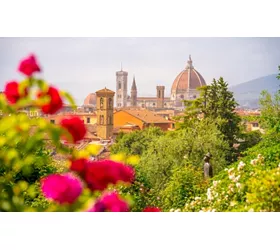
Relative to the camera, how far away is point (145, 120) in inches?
260

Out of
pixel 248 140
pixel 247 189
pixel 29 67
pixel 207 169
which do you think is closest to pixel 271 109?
pixel 248 140

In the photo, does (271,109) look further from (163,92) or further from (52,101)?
(52,101)

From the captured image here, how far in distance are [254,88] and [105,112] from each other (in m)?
1.83

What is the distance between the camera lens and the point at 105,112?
5914 millimetres

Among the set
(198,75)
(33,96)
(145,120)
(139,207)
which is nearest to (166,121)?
(145,120)

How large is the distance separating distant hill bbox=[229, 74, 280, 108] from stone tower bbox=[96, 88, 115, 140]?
4.98ft

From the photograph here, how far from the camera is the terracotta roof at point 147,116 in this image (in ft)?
21.1

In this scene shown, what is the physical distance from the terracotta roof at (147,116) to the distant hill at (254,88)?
3.56 ft

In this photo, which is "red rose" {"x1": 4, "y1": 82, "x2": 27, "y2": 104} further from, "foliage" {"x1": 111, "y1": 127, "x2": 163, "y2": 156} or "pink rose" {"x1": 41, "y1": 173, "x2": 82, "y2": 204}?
"foliage" {"x1": 111, "y1": 127, "x2": 163, "y2": 156}

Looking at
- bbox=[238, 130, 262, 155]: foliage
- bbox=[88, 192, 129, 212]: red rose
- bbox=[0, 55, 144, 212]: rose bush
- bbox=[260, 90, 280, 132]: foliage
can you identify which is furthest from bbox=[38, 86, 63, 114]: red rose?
bbox=[238, 130, 262, 155]: foliage

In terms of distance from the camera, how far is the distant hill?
593 centimetres

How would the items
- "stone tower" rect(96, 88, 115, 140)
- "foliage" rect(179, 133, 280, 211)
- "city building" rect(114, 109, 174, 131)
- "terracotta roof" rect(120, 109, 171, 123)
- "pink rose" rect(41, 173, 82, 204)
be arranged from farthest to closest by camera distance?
1. "terracotta roof" rect(120, 109, 171, 123)
2. "city building" rect(114, 109, 174, 131)
3. "stone tower" rect(96, 88, 115, 140)
4. "foliage" rect(179, 133, 280, 211)
5. "pink rose" rect(41, 173, 82, 204)
